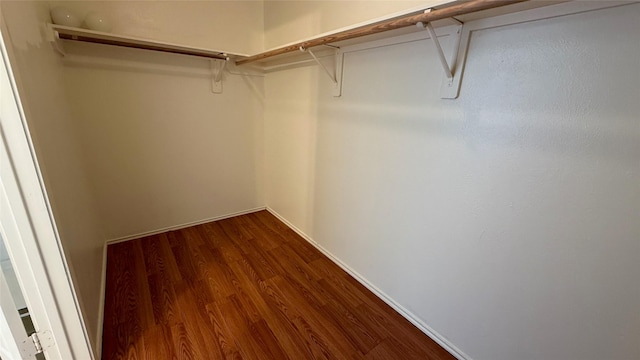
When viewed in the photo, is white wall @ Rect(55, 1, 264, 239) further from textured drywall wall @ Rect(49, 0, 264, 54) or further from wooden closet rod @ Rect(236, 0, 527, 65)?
wooden closet rod @ Rect(236, 0, 527, 65)

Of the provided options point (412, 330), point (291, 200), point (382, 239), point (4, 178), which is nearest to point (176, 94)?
point (291, 200)

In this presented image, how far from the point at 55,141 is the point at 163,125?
3.63 ft

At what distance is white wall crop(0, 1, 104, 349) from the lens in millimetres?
980

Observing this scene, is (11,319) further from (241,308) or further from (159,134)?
(159,134)

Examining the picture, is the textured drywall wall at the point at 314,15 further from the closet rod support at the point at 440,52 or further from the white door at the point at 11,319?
the white door at the point at 11,319

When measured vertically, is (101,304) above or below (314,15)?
below

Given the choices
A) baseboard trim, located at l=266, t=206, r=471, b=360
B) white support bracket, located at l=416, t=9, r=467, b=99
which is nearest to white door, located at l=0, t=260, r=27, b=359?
baseboard trim, located at l=266, t=206, r=471, b=360

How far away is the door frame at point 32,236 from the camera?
861 mm

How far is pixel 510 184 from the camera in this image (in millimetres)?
1112

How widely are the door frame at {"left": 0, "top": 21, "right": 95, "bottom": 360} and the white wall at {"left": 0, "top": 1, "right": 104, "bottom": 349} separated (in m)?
0.04

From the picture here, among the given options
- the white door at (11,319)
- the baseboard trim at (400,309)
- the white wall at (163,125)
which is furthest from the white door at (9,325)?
the baseboard trim at (400,309)

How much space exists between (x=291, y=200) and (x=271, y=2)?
6.29ft

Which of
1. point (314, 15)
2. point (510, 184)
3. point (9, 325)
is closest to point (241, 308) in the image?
point (9, 325)

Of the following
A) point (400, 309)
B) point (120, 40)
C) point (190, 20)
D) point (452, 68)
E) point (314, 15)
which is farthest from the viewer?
point (190, 20)
